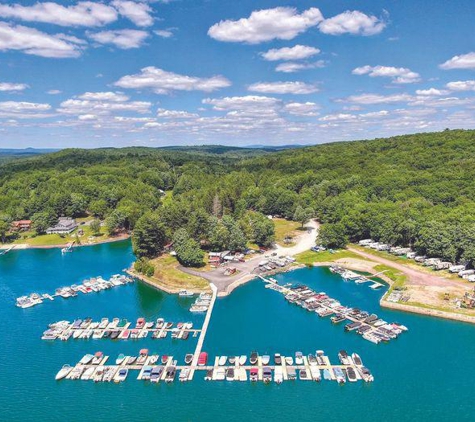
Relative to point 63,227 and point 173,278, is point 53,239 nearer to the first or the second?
point 63,227

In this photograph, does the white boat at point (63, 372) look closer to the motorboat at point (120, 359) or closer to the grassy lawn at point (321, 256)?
the motorboat at point (120, 359)

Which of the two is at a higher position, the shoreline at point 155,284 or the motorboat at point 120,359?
the shoreline at point 155,284

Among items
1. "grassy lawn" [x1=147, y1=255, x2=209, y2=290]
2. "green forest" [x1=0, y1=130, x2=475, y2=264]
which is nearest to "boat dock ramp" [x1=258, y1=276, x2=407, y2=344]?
"grassy lawn" [x1=147, y1=255, x2=209, y2=290]

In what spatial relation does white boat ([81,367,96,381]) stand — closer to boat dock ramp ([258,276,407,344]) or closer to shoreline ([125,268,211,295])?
shoreline ([125,268,211,295])

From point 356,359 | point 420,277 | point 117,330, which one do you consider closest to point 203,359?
point 117,330

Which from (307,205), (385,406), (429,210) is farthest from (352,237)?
(385,406)

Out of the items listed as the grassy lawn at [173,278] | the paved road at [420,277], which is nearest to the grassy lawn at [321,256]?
the paved road at [420,277]
